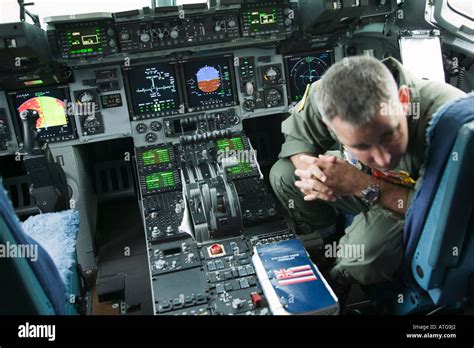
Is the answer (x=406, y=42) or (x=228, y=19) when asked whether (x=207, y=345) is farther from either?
(x=406, y=42)

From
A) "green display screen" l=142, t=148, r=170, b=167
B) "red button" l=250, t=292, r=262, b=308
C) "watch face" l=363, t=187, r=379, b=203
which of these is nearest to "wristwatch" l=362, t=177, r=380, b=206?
"watch face" l=363, t=187, r=379, b=203

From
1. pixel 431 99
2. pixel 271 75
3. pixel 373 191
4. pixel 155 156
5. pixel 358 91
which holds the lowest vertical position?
pixel 155 156

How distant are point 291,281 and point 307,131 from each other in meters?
0.75

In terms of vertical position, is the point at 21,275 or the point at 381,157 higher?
the point at 381,157

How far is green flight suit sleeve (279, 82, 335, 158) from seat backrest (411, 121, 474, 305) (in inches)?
29.8

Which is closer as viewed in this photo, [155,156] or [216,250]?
[216,250]

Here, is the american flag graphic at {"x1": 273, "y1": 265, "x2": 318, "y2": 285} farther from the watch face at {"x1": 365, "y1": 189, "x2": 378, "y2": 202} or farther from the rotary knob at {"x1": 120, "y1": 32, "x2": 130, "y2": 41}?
the rotary knob at {"x1": 120, "y1": 32, "x2": 130, "y2": 41}

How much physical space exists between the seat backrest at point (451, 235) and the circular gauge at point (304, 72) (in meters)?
2.05

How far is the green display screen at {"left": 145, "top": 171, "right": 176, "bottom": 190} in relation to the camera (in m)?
3.05

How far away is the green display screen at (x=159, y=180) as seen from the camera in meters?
3.05

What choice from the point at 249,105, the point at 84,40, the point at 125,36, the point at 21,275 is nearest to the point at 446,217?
the point at 21,275

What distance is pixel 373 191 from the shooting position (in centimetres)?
187

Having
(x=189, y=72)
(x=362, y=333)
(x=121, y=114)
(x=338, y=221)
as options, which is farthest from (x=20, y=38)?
(x=362, y=333)

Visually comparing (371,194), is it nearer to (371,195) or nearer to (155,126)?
(371,195)
